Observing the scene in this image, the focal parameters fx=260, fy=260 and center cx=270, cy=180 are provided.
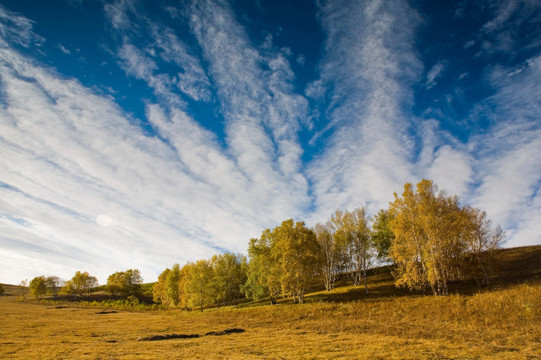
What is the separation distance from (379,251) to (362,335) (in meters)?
51.5

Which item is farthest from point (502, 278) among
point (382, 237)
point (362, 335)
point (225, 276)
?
point (225, 276)

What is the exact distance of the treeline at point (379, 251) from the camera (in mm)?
42531

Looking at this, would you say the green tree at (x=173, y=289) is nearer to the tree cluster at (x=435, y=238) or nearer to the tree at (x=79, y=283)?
the tree at (x=79, y=283)

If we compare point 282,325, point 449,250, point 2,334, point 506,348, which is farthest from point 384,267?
point 2,334

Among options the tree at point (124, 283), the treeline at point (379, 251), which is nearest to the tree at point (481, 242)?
the treeline at point (379, 251)

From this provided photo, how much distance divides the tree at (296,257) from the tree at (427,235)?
15.0 m

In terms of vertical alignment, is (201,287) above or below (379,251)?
below

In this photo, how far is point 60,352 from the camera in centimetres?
2145

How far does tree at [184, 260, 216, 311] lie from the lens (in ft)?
216

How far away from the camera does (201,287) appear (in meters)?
66.4

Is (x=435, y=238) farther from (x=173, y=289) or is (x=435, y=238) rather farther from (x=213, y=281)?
(x=173, y=289)

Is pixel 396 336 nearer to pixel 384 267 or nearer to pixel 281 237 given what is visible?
pixel 281 237

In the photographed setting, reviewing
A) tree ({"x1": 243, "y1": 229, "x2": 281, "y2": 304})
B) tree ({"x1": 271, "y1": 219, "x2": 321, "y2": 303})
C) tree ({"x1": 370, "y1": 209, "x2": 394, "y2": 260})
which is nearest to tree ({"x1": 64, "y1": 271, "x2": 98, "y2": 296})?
tree ({"x1": 243, "y1": 229, "x2": 281, "y2": 304})

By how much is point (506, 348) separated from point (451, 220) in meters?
29.7
